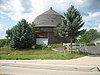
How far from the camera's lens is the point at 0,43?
75.9 m

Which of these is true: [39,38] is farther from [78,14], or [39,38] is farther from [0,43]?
[78,14]

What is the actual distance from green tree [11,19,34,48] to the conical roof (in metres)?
15.1

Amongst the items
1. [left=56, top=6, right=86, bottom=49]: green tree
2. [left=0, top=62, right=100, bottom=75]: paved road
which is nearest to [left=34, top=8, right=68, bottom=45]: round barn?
[left=56, top=6, right=86, bottom=49]: green tree

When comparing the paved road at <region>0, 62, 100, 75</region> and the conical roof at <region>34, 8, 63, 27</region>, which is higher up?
the conical roof at <region>34, 8, 63, 27</region>

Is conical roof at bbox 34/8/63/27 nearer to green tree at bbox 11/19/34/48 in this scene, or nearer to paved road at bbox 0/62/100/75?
green tree at bbox 11/19/34/48

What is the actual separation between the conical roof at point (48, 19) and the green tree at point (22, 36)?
49.5 ft

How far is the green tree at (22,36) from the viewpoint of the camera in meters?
55.4

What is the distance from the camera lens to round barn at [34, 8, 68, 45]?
70438 millimetres

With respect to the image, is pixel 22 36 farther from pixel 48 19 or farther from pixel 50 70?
pixel 50 70

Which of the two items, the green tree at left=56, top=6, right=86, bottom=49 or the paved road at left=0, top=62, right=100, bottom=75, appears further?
the green tree at left=56, top=6, right=86, bottom=49

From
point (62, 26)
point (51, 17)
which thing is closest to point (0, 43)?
point (51, 17)

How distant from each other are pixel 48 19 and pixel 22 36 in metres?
21.0

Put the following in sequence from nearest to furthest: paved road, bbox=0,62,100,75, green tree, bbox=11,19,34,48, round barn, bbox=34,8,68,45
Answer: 1. paved road, bbox=0,62,100,75
2. green tree, bbox=11,19,34,48
3. round barn, bbox=34,8,68,45

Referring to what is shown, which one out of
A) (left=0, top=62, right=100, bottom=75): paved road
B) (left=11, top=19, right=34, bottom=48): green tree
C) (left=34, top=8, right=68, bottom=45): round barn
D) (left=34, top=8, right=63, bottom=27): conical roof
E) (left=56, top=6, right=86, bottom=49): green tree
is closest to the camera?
(left=0, top=62, right=100, bottom=75): paved road
